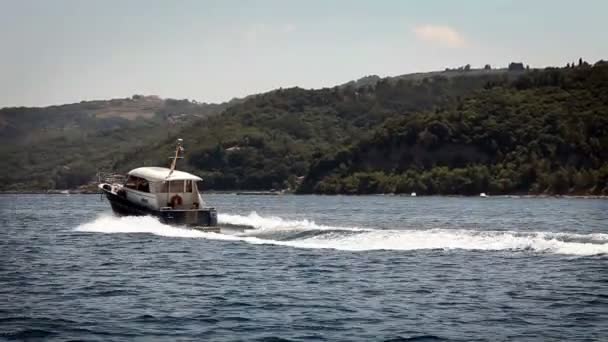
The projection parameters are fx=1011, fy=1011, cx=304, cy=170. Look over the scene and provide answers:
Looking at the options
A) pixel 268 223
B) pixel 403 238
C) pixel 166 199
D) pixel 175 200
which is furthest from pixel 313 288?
pixel 268 223

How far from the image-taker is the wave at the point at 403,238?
46781 millimetres

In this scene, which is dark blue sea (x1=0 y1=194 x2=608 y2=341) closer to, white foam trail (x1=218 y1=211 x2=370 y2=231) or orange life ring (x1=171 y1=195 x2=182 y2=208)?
white foam trail (x1=218 y1=211 x2=370 y2=231)

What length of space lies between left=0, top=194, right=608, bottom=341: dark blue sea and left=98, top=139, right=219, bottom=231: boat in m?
6.69

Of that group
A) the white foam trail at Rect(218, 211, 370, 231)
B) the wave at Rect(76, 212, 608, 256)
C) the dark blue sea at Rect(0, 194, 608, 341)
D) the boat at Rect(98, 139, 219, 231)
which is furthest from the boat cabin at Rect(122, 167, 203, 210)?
the dark blue sea at Rect(0, 194, 608, 341)

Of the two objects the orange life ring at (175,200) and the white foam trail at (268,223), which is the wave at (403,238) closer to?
the white foam trail at (268,223)

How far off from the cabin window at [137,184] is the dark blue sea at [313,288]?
1099cm

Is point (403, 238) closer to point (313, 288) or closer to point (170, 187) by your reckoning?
point (313, 288)

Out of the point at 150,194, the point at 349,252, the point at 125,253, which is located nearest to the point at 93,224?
the point at 150,194

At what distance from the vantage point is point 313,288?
119 feet

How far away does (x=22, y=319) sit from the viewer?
29.5 m

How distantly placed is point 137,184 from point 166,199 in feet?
13.4

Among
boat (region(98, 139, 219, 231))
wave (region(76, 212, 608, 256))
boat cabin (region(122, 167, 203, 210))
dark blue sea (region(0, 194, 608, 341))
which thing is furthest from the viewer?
boat cabin (region(122, 167, 203, 210))

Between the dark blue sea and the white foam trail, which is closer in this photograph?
the dark blue sea

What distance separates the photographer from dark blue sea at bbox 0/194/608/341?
28188 mm
